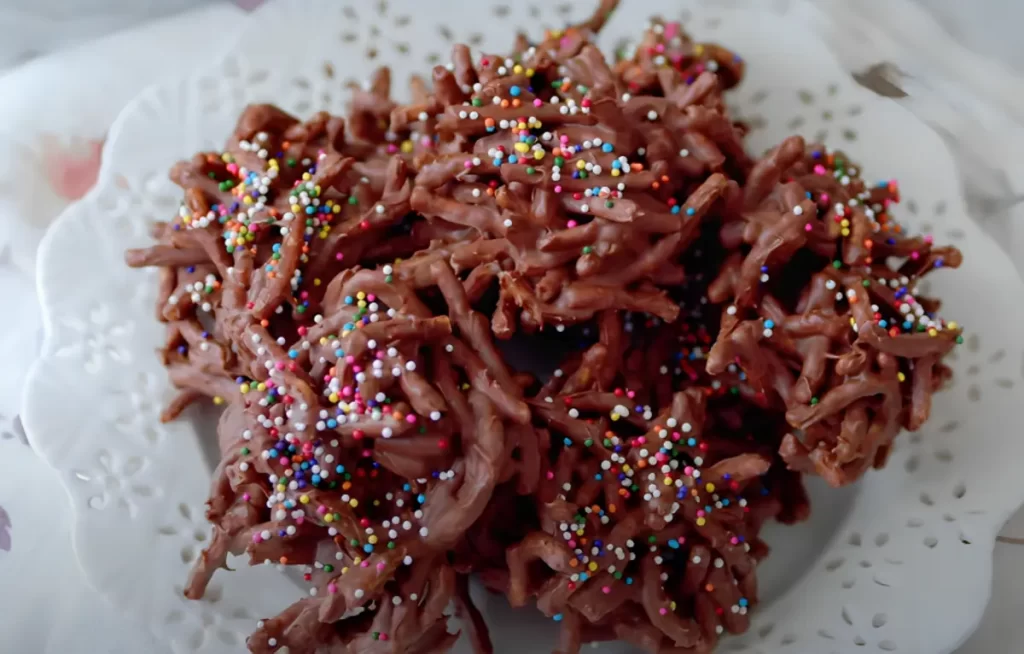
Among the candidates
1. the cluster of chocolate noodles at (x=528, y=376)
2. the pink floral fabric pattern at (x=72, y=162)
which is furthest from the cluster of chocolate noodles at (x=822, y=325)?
the pink floral fabric pattern at (x=72, y=162)

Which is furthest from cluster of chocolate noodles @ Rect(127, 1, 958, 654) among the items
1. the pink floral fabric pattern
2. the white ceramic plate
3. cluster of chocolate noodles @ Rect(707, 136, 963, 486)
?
the pink floral fabric pattern

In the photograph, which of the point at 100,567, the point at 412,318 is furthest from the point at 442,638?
the point at 100,567

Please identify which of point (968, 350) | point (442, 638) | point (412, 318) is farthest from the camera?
point (968, 350)

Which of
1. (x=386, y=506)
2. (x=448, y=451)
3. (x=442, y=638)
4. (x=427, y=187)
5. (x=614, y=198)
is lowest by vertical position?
(x=442, y=638)

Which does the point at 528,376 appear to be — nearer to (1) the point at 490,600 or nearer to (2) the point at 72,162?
(1) the point at 490,600

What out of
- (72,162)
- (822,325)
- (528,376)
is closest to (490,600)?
(528,376)

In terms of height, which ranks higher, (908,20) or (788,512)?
(908,20)

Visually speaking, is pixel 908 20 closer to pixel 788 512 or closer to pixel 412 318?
pixel 788 512

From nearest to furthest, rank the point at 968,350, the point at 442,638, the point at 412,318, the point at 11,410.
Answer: the point at 412,318 < the point at 442,638 < the point at 968,350 < the point at 11,410
